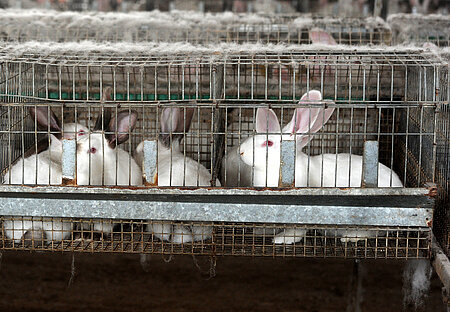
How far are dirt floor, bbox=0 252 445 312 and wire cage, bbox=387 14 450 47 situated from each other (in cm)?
145

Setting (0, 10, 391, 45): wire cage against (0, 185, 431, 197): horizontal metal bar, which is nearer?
(0, 185, 431, 197): horizontal metal bar

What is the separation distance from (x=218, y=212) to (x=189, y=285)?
1524 millimetres

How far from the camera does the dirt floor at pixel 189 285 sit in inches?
158

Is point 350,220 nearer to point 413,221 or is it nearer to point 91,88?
point 413,221

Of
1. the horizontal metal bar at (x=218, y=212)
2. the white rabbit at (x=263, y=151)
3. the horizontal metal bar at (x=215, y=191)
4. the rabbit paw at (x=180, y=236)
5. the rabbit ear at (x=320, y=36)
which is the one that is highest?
the rabbit ear at (x=320, y=36)

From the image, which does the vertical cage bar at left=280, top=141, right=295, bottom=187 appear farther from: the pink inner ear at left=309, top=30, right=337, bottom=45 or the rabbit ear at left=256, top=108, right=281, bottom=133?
the pink inner ear at left=309, top=30, right=337, bottom=45

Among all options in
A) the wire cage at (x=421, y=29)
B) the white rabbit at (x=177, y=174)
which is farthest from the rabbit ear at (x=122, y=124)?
the wire cage at (x=421, y=29)

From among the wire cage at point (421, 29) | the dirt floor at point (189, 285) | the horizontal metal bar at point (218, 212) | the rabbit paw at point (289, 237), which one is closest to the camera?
the horizontal metal bar at point (218, 212)

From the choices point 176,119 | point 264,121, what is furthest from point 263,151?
point 176,119

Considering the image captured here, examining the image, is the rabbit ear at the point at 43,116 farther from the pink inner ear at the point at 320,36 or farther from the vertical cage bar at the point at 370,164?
the pink inner ear at the point at 320,36

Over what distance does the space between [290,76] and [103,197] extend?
1326 millimetres

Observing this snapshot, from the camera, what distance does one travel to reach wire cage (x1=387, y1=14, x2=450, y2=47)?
4.48m

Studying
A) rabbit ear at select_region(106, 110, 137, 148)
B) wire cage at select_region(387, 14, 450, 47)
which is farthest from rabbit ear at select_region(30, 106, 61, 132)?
wire cage at select_region(387, 14, 450, 47)

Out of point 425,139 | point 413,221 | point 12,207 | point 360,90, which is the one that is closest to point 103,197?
point 12,207
